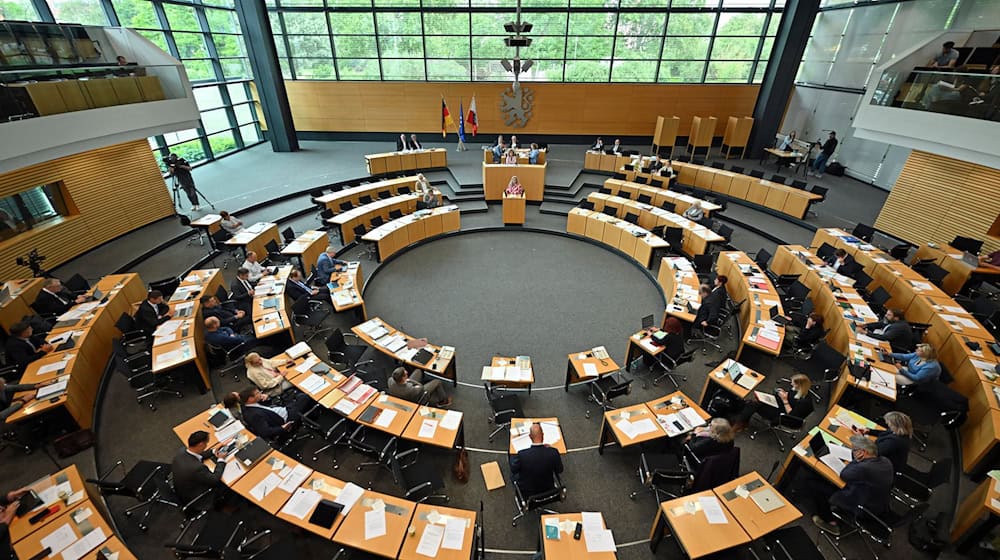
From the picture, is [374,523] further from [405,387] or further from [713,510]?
[713,510]

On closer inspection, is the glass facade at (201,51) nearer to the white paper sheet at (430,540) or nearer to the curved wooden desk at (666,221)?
the curved wooden desk at (666,221)

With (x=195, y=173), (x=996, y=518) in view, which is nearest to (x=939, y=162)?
(x=996, y=518)

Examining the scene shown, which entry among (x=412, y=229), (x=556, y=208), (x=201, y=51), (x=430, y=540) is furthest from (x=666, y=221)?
(x=201, y=51)

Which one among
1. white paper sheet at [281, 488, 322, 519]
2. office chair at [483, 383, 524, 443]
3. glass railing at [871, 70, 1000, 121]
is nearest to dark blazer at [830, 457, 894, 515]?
office chair at [483, 383, 524, 443]

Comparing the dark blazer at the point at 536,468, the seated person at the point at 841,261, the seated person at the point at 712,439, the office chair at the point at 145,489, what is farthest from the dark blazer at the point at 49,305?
the seated person at the point at 841,261

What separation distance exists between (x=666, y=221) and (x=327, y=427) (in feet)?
36.0

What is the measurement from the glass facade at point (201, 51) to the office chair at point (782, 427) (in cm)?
2022

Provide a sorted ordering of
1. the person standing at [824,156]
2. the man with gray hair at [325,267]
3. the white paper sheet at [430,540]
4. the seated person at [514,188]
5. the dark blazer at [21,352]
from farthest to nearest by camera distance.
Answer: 1. the person standing at [824,156]
2. the seated person at [514,188]
3. the man with gray hair at [325,267]
4. the dark blazer at [21,352]
5. the white paper sheet at [430,540]

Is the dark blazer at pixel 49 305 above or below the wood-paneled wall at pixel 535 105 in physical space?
below

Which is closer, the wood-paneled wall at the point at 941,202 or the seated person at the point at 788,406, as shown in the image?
the seated person at the point at 788,406

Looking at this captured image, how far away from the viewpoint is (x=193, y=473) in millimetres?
5105

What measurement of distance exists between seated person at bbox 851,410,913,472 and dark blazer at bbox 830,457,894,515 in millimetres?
543

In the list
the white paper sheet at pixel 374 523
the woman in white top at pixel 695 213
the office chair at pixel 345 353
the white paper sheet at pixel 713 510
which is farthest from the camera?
the woman in white top at pixel 695 213

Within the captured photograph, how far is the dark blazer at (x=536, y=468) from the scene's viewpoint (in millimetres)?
5312
